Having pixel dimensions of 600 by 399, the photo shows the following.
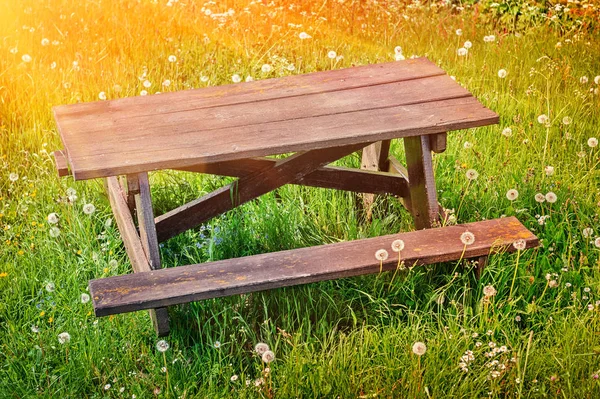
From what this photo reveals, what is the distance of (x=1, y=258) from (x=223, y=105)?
3.98 feet

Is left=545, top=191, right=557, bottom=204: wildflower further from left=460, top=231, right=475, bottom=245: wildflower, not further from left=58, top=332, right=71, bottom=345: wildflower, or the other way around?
left=58, top=332, right=71, bottom=345: wildflower

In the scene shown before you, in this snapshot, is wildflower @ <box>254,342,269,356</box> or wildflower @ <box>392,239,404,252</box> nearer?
wildflower @ <box>254,342,269,356</box>

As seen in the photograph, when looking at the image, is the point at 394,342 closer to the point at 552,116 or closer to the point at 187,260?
the point at 187,260

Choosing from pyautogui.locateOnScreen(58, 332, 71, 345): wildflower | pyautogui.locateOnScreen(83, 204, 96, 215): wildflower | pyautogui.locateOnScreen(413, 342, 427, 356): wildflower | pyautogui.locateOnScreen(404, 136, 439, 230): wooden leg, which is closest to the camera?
pyautogui.locateOnScreen(413, 342, 427, 356): wildflower

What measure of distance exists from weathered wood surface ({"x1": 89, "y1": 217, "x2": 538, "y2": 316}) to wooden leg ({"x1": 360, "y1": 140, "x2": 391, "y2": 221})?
0.94 metres

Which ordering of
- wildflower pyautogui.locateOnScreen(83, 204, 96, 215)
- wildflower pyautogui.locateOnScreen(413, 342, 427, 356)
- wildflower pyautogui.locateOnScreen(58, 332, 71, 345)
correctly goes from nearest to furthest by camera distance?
wildflower pyautogui.locateOnScreen(413, 342, 427, 356), wildflower pyautogui.locateOnScreen(58, 332, 71, 345), wildflower pyautogui.locateOnScreen(83, 204, 96, 215)

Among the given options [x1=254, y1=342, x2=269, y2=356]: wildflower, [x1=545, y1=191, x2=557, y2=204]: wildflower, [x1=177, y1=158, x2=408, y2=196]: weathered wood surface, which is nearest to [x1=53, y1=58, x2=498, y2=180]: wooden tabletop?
[x1=177, y1=158, x2=408, y2=196]: weathered wood surface

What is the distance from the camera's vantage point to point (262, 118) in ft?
10.4

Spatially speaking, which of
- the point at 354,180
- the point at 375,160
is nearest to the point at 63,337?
the point at 354,180

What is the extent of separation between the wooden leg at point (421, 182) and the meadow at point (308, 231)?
19 centimetres

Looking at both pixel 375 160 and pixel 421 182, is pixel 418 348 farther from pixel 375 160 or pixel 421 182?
pixel 375 160

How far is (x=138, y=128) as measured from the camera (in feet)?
10.2

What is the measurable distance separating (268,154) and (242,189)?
575mm

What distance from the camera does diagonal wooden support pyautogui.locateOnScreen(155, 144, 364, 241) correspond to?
3395 mm
